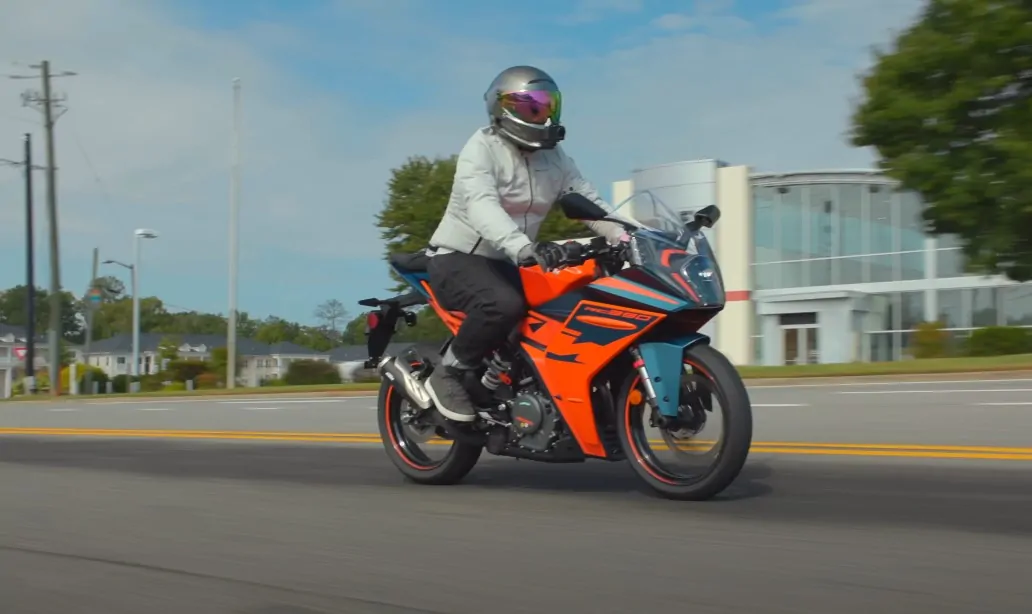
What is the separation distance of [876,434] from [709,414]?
4235mm

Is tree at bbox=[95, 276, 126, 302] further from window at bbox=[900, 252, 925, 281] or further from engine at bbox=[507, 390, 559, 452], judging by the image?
engine at bbox=[507, 390, 559, 452]

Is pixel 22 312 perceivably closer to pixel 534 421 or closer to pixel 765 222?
pixel 765 222

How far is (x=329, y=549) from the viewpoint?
4797mm

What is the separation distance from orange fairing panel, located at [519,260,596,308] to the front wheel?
563 millimetres

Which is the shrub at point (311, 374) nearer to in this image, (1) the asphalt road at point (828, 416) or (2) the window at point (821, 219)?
(2) the window at point (821, 219)

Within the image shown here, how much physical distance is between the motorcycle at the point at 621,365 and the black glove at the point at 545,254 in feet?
0.18

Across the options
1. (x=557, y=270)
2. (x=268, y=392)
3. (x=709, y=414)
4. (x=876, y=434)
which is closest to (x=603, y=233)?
(x=557, y=270)

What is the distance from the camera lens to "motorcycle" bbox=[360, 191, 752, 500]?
554cm

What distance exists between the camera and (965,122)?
23.3 metres

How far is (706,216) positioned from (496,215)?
3.39 feet

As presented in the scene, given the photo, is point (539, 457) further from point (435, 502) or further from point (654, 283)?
point (654, 283)

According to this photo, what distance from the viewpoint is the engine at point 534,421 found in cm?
605

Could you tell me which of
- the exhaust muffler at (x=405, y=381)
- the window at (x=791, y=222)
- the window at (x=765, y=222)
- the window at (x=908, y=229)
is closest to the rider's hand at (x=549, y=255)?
the exhaust muffler at (x=405, y=381)

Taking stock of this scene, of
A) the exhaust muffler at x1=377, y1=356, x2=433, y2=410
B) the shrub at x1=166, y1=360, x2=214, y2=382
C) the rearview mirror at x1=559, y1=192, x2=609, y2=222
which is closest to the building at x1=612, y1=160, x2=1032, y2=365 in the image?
the shrub at x1=166, y1=360, x2=214, y2=382
